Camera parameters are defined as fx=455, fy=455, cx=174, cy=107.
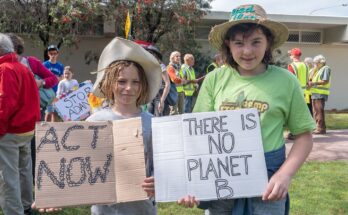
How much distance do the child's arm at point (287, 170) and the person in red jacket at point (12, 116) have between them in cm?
256

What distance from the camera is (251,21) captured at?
220 centimetres

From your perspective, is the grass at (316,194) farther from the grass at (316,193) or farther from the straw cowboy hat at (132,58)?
the straw cowboy hat at (132,58)

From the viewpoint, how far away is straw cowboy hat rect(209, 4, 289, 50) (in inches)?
86.6

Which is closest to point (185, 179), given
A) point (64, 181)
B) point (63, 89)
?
point (64, 181)

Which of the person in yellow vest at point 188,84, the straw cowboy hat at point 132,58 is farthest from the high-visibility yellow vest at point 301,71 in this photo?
the straw cowboy hat at point 132,58

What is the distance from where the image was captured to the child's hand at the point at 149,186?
7.14ft

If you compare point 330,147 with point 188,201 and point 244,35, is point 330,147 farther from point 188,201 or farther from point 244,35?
point 188,201

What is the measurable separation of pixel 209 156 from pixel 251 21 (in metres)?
0.68

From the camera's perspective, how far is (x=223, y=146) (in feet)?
6.98

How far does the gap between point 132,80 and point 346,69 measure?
19067mm

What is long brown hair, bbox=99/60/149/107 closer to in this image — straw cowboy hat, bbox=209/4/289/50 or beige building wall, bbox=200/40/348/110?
straw cowboy hat, bbox=209/4/289/50

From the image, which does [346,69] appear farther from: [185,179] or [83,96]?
[185,179]

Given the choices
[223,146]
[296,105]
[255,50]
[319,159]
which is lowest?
[319,159]

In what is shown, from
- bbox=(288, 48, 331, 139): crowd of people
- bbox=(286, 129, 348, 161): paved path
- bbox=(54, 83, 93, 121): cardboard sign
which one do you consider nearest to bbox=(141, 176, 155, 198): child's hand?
bbox=(54, 83, 93, 121): cardboard sign
